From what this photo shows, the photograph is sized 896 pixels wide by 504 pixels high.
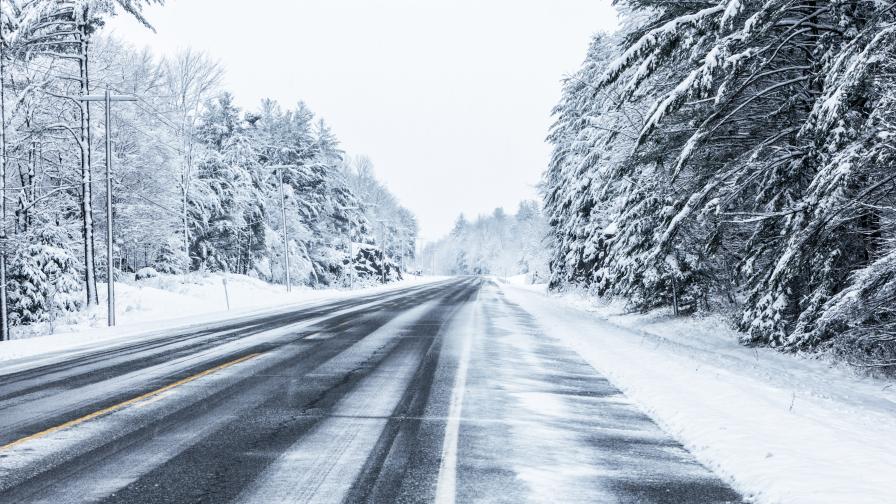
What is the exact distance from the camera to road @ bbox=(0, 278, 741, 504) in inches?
→ 164

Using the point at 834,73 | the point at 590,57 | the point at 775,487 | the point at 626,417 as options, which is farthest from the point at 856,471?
the point at 590,57

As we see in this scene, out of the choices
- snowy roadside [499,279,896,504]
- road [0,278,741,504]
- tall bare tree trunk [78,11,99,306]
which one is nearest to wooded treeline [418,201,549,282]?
tall bare tree trunk [78,11,99,306]

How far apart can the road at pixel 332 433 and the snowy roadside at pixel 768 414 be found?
1.04 ft

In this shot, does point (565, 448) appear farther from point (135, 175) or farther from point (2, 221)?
point (135, 175)

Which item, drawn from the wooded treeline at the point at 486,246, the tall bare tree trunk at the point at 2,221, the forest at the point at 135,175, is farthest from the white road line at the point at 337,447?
the wooded treeline at the point at 486,246

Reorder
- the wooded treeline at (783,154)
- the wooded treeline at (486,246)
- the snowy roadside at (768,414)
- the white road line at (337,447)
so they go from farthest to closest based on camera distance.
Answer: the wooded treeline at (486,246), the wooded treeline at (783,154), the snowy roadside at (768,414), the white road line at (337,447)

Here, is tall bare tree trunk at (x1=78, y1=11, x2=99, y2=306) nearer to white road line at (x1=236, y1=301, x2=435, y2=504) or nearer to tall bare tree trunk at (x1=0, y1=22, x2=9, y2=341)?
tall bare tree trunk at (x1=0, y1=22, x2=9, y2=341)

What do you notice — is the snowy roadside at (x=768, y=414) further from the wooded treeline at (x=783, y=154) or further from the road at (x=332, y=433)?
the wooded treeline at (x=783, y=154)

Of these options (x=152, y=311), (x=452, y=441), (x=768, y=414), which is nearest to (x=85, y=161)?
(x=152, y=311)

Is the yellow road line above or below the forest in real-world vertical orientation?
below

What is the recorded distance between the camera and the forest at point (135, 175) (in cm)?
2009

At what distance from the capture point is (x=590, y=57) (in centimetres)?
2905

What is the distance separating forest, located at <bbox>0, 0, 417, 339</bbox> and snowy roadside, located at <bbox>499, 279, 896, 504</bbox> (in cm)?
1549

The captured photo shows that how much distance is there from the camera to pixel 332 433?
556 cm
